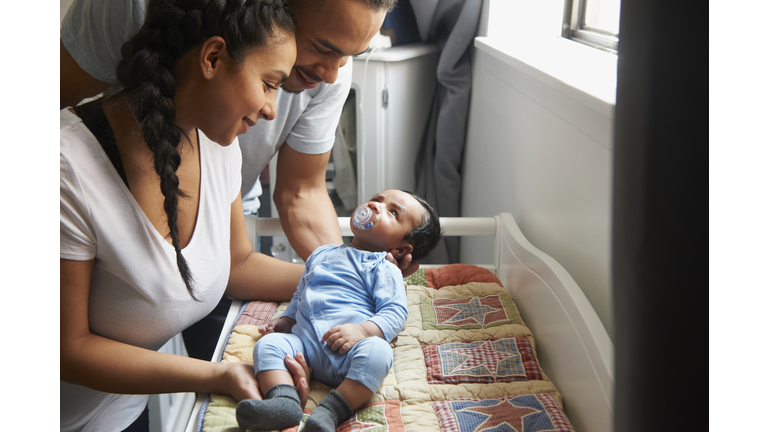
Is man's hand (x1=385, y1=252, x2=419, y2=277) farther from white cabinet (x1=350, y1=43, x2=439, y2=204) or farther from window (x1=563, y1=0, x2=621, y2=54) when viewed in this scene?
white cabinet (x1=350, y1=43, x2=439, y2=204)

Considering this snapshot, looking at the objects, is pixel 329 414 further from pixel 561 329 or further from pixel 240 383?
pixel 561 329

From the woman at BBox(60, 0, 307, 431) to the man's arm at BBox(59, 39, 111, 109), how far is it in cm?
11

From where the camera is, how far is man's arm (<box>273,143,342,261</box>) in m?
1.26

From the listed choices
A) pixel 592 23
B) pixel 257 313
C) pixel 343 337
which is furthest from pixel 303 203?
pixel 592 23

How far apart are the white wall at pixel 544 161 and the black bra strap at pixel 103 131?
659 millimetres

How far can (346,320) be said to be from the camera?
1.00 metres

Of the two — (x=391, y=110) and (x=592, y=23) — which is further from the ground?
(x=592, y=23)

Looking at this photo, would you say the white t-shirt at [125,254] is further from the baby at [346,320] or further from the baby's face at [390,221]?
the baby's face at [390,221]

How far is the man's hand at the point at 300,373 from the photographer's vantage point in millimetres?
870

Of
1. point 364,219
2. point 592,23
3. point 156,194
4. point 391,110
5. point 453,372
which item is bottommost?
point 453,372

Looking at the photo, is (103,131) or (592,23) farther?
(592,23)

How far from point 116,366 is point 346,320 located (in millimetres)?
398

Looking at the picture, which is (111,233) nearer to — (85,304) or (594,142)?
(85,304)

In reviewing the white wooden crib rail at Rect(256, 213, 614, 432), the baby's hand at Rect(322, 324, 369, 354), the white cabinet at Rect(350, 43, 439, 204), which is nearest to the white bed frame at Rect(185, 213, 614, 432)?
the white wooden crib rail at Rect(256, 213, 614, 432)
